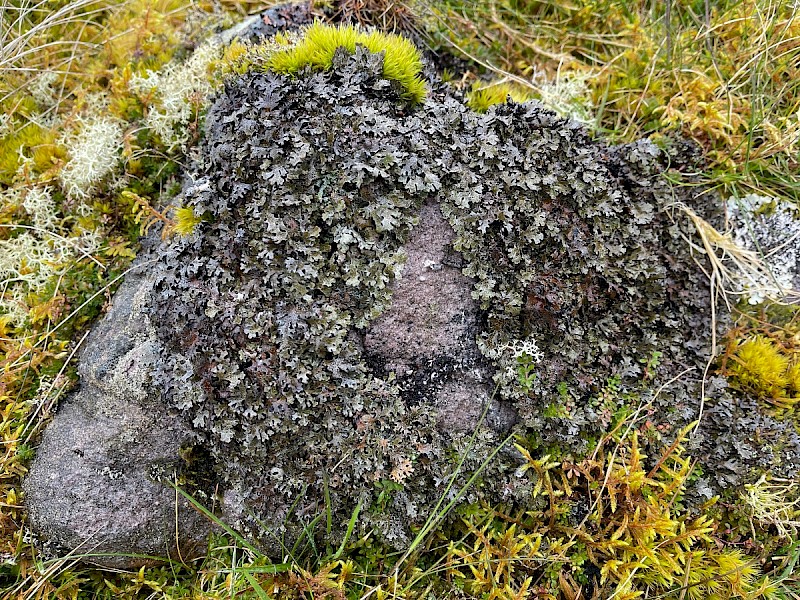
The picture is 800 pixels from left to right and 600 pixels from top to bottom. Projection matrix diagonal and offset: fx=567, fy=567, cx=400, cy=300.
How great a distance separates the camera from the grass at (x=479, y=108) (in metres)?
3.06

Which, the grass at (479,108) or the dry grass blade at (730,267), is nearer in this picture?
the grass at (479,108)

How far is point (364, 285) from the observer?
311cm

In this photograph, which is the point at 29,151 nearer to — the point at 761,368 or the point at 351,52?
the point at 351,52

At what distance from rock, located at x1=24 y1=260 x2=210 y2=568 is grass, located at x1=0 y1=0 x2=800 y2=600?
0.40 ft

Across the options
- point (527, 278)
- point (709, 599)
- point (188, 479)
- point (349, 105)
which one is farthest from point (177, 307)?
point (709, 599)

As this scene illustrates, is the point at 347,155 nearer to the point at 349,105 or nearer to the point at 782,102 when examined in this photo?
the point at 349,105

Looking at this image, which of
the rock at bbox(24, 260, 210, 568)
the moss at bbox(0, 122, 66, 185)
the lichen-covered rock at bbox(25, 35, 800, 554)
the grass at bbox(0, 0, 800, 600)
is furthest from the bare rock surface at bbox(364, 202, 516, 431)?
the moss at bbox(0, 122, 66, 185)

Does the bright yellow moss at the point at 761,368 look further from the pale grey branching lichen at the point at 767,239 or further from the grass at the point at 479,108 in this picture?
the pale grey branching lichen at the point at 767,239

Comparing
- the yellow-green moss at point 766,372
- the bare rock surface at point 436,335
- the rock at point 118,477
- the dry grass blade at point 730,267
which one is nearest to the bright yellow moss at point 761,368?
the yellow-green moss at point 766,372

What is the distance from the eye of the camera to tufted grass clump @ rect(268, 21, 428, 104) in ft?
10.4

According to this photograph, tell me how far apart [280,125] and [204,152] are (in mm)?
593

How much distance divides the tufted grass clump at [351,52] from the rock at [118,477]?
5.67 feet

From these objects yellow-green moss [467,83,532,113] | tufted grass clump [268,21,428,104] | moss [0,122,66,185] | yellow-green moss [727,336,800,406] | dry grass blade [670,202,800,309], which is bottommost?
yellow-green moss [727,336,800,406]

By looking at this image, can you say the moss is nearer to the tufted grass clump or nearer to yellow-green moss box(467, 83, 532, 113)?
the tufted grass clump
